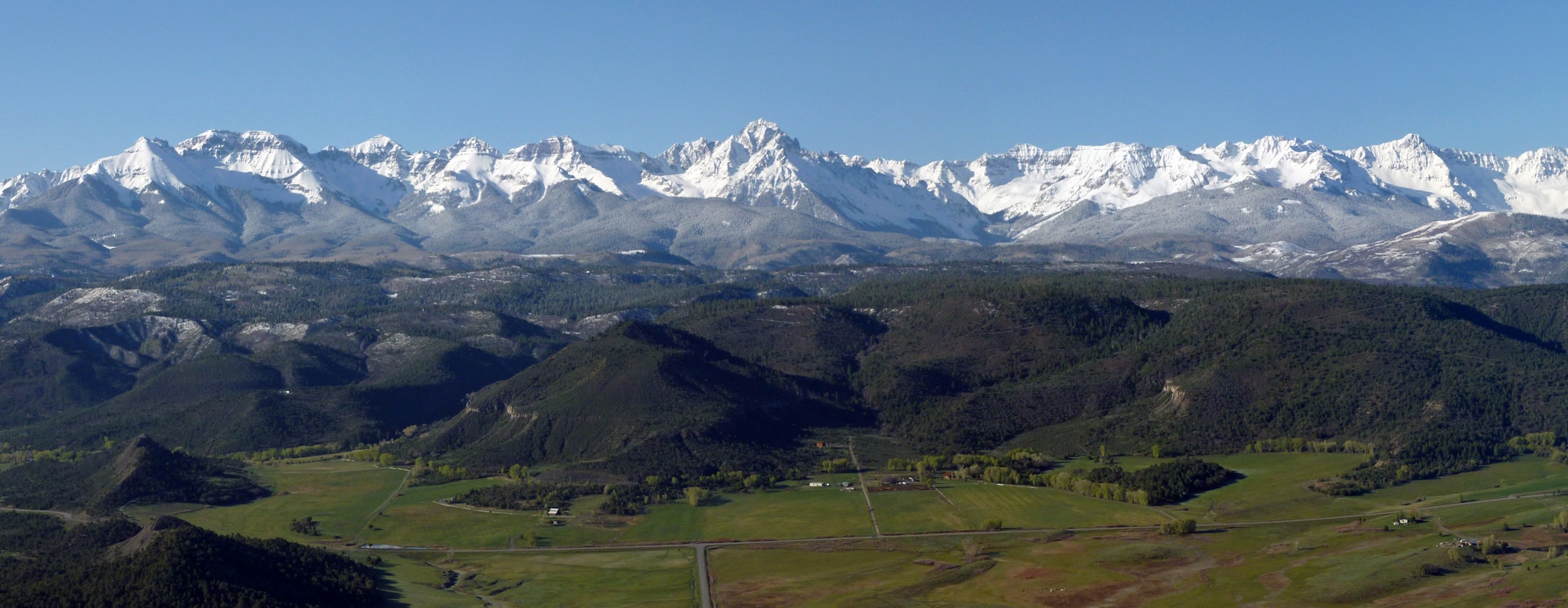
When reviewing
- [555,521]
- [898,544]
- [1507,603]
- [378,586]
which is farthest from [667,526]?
[1507,603]

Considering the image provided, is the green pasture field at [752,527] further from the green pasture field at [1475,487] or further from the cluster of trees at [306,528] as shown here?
the green pasture field at [1475,487]

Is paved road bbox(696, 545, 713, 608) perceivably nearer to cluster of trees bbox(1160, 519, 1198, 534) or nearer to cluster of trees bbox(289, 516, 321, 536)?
cluster of trees bbox(289, 516, 321, 536)

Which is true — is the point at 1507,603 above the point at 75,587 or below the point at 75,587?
below

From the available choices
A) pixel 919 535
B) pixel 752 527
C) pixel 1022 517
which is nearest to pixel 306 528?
pixel 752 527

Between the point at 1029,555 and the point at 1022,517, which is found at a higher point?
the point at 1022,517

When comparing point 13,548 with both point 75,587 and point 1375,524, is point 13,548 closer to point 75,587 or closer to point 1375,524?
point 75,587

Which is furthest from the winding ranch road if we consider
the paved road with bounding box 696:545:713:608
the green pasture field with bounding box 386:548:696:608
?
the green pasture field with bounding box 386:548:696:608

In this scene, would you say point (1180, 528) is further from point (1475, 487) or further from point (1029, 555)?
point (1475, 487)
